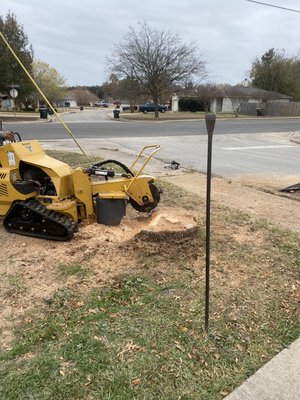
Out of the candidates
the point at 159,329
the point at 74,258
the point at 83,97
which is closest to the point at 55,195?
the point at 74,258

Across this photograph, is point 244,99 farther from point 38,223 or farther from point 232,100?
point 38,223

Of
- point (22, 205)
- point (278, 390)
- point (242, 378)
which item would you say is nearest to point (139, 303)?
point (242, 378)

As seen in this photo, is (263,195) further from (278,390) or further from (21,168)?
(278,390)

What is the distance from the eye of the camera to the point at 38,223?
191 inches

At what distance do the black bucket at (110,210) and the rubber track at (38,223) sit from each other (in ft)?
1.27

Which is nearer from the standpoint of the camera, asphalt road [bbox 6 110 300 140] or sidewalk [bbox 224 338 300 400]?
sidewalk [bbox 224 338 300 400]

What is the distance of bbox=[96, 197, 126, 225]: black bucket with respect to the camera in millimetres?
5062

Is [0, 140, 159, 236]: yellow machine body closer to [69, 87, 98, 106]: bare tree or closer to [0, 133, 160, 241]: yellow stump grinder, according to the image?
[0, 133, 160, 241]: yellow stump grinder

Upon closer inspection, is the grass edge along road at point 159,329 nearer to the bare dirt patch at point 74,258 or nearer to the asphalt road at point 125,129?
the bare dirt patch at point 74,258

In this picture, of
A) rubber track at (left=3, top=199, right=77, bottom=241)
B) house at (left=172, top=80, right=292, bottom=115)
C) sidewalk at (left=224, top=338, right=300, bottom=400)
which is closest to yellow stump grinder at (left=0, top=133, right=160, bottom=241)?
rubber track at (left=3, top=199, right=77, bottom=241)

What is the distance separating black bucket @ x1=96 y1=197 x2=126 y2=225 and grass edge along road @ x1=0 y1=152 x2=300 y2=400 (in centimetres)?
64

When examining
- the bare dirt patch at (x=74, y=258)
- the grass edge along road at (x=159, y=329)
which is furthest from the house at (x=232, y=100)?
the grass edge along road at (x=159, y=329)

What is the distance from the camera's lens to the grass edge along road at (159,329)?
262 centimetres

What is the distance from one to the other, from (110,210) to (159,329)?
2211mm
